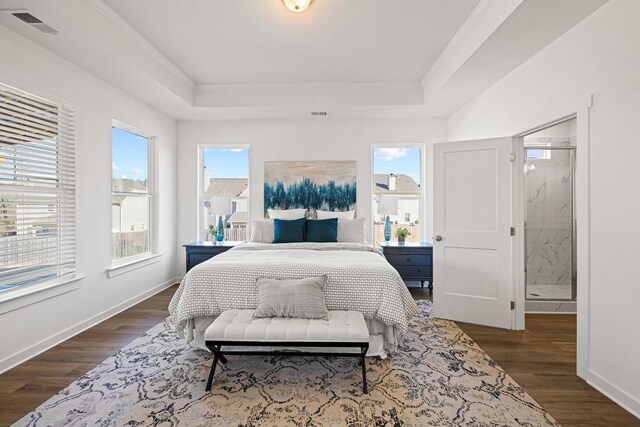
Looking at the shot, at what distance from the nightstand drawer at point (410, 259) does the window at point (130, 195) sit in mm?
3361

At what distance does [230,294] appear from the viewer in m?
2.78

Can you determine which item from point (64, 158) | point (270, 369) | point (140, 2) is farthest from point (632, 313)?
point (64, 158)

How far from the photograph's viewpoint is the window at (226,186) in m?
5.39

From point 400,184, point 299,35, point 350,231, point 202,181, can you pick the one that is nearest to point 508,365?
point 350,231

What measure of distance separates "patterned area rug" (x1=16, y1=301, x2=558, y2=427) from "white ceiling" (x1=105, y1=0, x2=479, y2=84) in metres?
2.85

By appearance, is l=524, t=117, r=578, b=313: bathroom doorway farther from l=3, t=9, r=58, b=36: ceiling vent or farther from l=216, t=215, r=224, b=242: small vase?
l=3, t=9, r=58, b=36: ceiling vent

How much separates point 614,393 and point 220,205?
4.58 m

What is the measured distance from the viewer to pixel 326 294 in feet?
9.01

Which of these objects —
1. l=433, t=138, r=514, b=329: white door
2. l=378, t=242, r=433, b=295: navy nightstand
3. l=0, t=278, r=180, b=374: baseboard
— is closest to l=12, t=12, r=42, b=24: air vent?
l=0, t=278, r=180, b=374: baseboard

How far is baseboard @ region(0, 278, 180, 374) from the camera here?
103 inches

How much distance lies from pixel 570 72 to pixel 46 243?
177 inches

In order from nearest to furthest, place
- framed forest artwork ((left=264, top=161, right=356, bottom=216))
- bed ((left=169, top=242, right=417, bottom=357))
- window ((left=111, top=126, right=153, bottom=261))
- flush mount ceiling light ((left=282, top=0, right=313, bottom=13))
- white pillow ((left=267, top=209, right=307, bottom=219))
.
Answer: flush mount ceiling light ((left=282, top=0, right=313, bottom=13))
bed ((left=169, top=242, right=417, bottom=357))
window ((left=111, top=126, right=153, bottom=261))
white pillow ((left=267, top=209, right=307, bottom=219))
framed forest artwork ((left=264, top=161, right=356, bottom=216))

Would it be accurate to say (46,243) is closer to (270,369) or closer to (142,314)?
(142,314)

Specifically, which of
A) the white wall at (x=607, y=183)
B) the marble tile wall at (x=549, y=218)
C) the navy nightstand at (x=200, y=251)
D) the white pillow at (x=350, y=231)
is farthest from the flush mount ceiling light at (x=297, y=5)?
the marble tile wall at (x=549, y=218)
